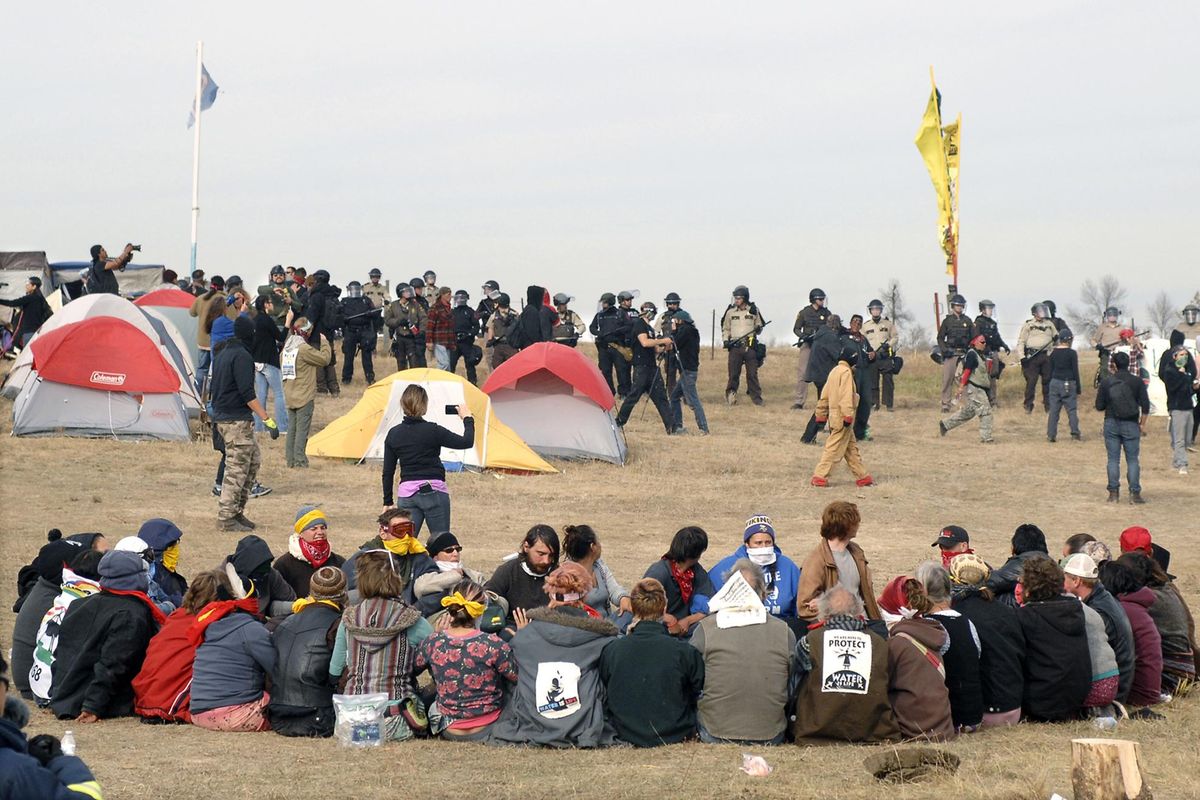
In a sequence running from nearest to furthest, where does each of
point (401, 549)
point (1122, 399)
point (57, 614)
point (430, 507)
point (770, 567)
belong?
point (57, 614) < point (770, 567) < point (401, 549) < point (430, 507) < point (1122, 399)

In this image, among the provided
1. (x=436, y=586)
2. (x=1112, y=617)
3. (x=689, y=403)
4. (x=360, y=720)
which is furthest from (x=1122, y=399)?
(x=360, y=720)

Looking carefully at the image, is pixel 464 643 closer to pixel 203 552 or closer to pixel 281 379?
pixel 203 552

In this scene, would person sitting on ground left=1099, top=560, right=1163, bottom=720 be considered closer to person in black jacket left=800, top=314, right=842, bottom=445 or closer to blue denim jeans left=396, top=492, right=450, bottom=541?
blue denim jeans left=396, top=492, right=450, bottom=541

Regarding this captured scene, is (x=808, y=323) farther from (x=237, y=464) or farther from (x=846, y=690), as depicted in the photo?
(x=846, y=690)

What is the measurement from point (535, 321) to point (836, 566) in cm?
1314

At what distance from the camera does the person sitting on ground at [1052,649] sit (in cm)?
783

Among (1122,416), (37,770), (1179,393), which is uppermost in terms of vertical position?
(1179,393)

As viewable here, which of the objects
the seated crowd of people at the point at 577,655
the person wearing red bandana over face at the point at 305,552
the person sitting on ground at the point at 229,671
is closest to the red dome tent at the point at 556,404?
the person wearing red bandana over face at the point at 305,552

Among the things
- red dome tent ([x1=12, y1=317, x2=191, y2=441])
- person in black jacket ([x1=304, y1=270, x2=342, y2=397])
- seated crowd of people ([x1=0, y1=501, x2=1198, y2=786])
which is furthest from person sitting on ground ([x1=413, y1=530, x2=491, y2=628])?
red dome tent ([x1=12, y1=317, x2=191, y2=441])

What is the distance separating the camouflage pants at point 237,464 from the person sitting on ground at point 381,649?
5.87 metres

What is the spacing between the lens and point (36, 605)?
8.21 metres

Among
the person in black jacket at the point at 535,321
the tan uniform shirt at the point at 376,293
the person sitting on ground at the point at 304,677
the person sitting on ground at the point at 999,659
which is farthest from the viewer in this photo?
the tan uniform shirt at the point at 376,293

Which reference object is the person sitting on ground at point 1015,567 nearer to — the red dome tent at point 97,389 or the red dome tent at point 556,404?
the red dome tent at point 556,404

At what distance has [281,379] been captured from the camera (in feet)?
55.4
